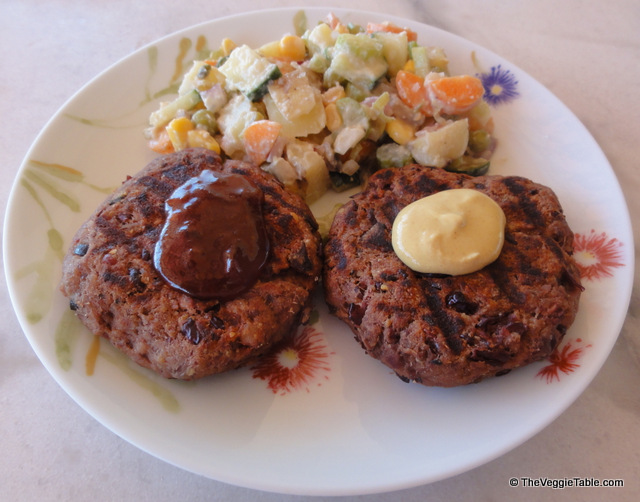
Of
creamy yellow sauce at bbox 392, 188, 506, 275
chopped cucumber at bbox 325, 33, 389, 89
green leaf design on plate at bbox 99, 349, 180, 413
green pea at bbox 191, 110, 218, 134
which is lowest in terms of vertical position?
green leaf design on plate at bbox 99, 349, 180, 413

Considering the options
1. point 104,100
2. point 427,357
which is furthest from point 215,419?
point 104,100

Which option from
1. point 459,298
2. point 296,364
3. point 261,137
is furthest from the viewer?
point 261,137

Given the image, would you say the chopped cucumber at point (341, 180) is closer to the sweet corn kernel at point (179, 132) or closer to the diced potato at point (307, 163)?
the diced potato at point (307, 163)

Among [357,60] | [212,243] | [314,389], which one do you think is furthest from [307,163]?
[314,389]

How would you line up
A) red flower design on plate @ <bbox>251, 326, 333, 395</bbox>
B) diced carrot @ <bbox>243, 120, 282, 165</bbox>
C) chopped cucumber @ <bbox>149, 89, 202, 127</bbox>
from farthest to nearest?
chopped cucumber @ <bbox>149, 89, 202, 127</bbox> → diced carrot @ <bbox>243, 120, 282, 165</bbox> → red flower design on plate @ <bbox>251, 326, 333, 395</bbox>

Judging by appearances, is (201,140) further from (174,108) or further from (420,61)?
(420,61)

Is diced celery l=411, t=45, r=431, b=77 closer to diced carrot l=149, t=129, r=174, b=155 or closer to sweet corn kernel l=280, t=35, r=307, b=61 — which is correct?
sweet corn kernel l=280, t=35, r=307, b=61

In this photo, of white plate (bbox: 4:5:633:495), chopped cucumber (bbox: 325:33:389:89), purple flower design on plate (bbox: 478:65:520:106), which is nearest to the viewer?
white plate (bbox: 4:5:633:495)

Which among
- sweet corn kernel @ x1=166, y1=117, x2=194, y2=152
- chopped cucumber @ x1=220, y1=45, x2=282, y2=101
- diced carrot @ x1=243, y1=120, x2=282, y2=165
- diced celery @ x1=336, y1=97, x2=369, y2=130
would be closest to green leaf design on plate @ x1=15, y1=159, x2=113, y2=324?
sweet corn kernel @ x1=166, y1=117, x2=194, y2=152
